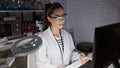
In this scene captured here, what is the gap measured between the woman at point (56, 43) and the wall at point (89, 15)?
185 centimetres

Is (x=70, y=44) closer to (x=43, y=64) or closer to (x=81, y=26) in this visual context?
(x=43, y=64)

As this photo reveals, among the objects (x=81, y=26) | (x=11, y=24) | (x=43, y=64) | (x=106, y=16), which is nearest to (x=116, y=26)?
(x=43, y=64)

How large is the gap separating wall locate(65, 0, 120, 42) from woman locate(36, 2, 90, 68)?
6.07 feet

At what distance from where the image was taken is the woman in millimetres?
1579

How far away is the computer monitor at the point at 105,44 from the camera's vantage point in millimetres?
778

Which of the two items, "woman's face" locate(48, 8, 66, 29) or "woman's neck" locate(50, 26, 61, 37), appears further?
"woman's neck" locate(50, 26, 61, 37)

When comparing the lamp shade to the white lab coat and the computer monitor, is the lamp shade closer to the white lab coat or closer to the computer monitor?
the computer monitor

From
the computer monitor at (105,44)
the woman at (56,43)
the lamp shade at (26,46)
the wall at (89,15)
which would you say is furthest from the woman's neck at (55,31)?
the wall at (89,15)

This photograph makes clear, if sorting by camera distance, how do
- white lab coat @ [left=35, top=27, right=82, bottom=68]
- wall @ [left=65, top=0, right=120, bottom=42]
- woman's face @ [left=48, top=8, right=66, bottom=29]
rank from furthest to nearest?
wall @ [left=65, top=0, right=120, bottom=42], woman's face @ [left=48, top=8, right=66, bottom=29], white lab coat @ [left=35, top=27, right=82, bottom=68]

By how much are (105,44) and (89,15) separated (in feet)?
9.59

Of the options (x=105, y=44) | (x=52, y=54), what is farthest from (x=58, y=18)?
(x=105, y=44)

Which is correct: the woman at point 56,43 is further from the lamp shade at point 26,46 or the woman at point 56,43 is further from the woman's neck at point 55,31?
the lamp shade at point 26,46

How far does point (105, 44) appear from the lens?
0.84 m

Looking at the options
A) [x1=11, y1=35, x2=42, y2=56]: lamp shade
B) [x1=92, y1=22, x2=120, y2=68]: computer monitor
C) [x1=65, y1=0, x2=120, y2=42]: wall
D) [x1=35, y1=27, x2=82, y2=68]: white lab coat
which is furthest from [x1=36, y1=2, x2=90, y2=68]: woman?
[x1=65, y1=0, x2=120, y2=42]: wall
